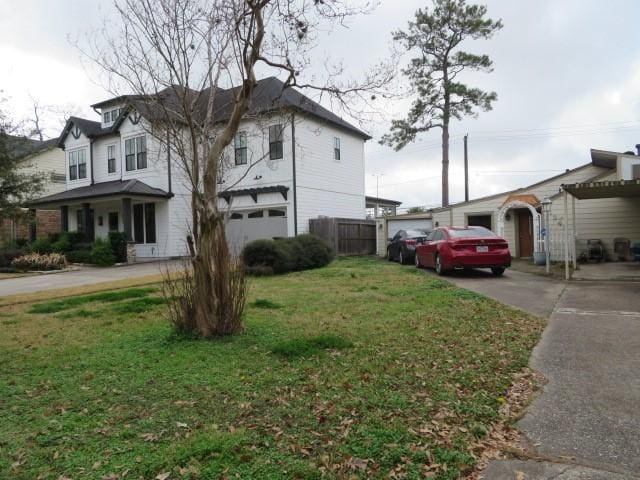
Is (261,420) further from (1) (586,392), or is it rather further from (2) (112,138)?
(2) (112,138)

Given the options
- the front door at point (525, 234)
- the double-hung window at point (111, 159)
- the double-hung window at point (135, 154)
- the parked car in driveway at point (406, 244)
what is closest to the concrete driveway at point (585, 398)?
the parked car in driveway at point (406, 244)

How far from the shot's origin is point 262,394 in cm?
380

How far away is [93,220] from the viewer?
81.5 ft

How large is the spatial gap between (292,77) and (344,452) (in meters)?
5.24

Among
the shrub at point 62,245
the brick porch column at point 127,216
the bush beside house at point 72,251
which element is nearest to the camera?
the bush beside house at point 72,251

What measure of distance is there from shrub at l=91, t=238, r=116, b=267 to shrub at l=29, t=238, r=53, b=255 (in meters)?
3.16

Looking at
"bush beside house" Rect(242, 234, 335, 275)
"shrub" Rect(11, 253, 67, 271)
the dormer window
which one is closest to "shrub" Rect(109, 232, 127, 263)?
"shrub" Rect(11, 253, 67, 271)

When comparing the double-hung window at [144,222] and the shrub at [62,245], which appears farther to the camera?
the double-hung window at [144,222]

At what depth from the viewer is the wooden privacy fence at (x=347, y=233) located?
2067 cm

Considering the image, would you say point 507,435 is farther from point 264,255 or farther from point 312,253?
point 312,253

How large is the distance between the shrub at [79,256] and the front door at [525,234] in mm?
18854

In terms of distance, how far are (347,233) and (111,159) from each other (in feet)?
43.9

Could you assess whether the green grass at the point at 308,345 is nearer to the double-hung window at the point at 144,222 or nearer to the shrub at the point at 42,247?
the double-hung window at the point at 144,222

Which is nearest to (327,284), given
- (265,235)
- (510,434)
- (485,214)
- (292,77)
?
(292,77)
